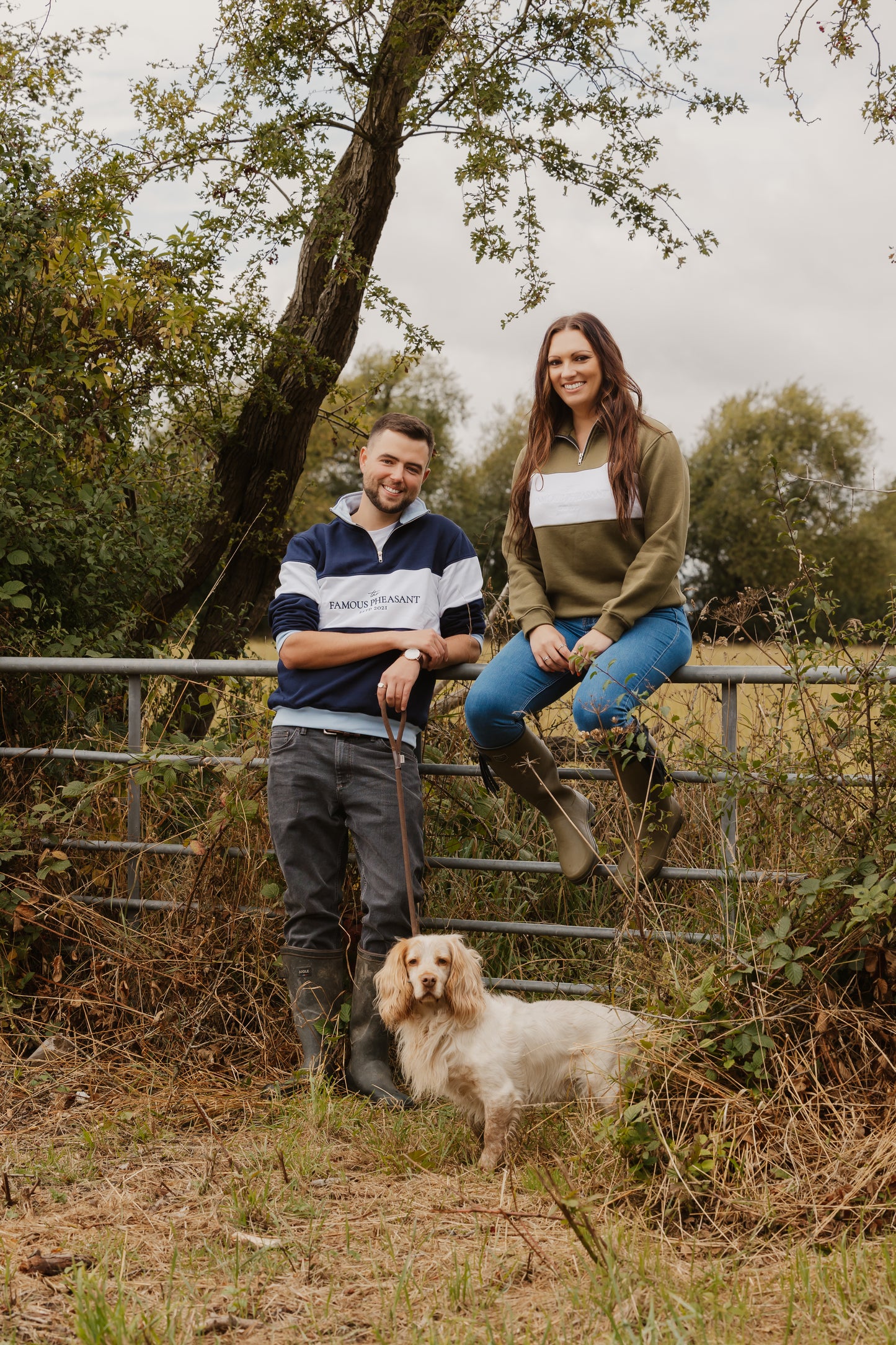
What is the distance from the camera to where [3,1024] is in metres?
4.26

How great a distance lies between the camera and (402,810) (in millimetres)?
3633

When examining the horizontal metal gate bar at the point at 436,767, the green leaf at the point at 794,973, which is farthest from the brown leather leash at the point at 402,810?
the green leaf at the point at 794,973

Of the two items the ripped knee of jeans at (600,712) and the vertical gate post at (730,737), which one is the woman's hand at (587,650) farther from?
the vertical gate post at (730,737)

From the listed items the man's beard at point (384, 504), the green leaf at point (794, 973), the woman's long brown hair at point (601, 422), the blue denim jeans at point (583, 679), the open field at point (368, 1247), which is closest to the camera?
the open field at point (368, 1247)

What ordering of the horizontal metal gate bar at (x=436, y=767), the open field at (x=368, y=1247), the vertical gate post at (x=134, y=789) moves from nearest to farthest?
the open field at (x=368, y=1247), the horizontal metal gate bar at (x=436, y=767), the vertical gate post at (x=134, y=789)

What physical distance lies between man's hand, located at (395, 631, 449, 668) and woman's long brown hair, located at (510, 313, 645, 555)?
0.42m

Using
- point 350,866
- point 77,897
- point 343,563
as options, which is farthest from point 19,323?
point 350,866

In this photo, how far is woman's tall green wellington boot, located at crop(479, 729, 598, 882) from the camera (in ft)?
12.3

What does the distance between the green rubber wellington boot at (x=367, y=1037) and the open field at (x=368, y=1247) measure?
0.17 metres

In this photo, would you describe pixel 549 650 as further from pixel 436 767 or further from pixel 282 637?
pixel 282 637

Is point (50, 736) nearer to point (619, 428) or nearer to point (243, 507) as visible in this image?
point (619, 428)

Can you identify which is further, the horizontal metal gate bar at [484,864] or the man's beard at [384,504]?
the man's beard at [384,504]

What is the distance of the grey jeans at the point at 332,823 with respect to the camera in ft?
12.4

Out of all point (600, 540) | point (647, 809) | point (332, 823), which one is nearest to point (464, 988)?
point (647, 809)
